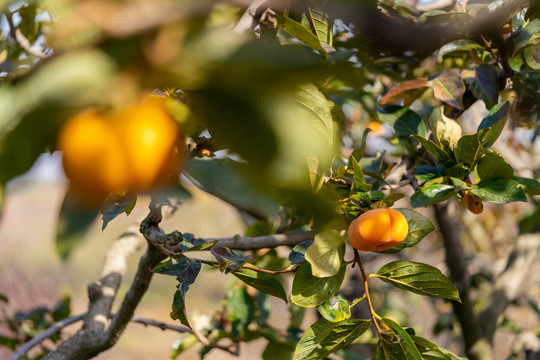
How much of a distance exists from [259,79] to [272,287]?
0.53m

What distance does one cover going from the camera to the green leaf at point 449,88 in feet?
2.45

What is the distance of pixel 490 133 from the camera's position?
0.62 m

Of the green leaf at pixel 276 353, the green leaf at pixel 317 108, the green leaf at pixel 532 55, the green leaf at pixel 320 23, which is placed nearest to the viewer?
the green leaf at pixel 317 108

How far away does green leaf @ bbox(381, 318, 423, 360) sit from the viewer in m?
0.54

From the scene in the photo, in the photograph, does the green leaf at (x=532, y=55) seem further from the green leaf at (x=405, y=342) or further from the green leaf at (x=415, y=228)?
the green leaf at (x=405, y=342)

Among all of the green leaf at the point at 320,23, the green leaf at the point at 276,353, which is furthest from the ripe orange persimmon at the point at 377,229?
the green leaf at the point at 276,353

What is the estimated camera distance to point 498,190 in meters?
0.61

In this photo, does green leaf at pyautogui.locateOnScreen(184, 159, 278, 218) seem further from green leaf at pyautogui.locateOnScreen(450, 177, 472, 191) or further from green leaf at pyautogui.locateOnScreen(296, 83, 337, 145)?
green leaf at pyautogui.locateOnScreen(450, 177, 472, 191)

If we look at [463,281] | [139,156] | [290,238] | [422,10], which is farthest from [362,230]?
[463,281]

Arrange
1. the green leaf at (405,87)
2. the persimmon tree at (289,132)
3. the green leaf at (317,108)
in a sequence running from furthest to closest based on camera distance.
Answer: the green leaf at (405,87) < the green leaf at (317,108) < the persimmon tree at (289,132)

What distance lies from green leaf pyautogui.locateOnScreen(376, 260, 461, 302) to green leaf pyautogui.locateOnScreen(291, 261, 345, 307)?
82 millimetres

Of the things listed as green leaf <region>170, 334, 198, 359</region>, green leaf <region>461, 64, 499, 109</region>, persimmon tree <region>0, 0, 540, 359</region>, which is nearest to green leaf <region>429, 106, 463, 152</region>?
persimmon tree <region>0, 0, 540, 359</region>

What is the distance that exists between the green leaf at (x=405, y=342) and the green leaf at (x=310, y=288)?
0.08 metres

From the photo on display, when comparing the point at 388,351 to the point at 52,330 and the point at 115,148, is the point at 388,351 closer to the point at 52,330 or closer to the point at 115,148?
the point at 115,148
